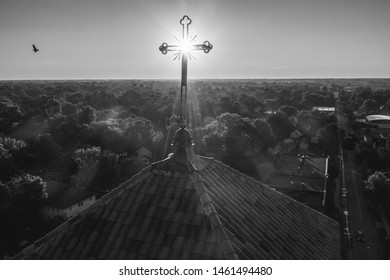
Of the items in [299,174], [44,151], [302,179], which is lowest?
[44,151]

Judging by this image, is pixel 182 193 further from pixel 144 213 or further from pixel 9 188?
pixel 9 188

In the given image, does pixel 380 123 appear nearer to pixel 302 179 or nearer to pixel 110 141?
pixel 302 179

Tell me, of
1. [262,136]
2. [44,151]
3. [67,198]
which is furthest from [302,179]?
[44,151]

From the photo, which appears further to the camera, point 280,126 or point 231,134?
point 280,126

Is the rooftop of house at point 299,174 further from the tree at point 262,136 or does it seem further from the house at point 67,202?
the house at point 67,202

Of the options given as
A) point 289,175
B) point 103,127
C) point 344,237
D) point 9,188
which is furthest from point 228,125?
point 9,188

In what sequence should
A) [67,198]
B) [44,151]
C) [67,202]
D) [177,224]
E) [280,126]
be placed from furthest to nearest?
[280,126] < [44,151] < [67,198] < [67,202] < [177,224]

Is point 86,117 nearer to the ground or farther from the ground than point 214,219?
nearer to the ground
